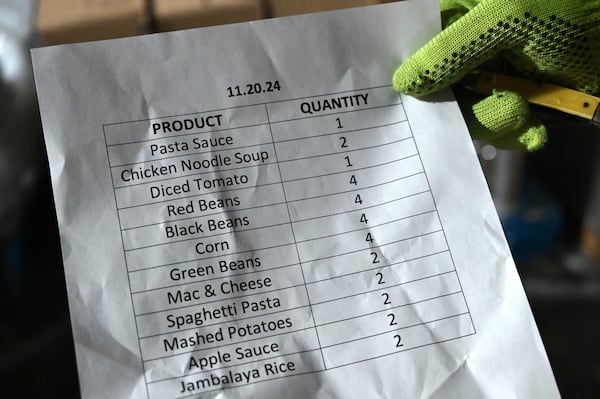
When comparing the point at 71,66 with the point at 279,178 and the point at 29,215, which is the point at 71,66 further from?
the point at 29,215

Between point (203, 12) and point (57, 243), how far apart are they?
0.68m

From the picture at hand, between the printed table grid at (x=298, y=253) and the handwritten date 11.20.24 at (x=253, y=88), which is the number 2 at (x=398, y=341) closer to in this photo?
the printed table grid at (x=298, y=253)

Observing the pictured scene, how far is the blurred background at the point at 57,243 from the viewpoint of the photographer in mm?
1111

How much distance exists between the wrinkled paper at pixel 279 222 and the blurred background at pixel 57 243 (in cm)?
56

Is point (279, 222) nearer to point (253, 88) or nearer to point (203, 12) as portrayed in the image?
point (253, 88)

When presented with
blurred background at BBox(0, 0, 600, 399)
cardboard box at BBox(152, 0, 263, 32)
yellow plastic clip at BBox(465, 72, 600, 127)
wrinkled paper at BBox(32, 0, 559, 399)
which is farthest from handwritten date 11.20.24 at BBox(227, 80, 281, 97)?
blurred background at BBox(0, 0, 600, 399)

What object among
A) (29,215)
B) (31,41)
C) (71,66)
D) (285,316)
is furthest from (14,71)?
(285,316)

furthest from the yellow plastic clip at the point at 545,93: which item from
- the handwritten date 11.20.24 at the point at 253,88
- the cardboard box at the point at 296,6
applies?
the cardboard box at the point at 296,6

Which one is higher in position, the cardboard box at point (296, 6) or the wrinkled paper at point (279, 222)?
the cardboard box at point (296, 6)

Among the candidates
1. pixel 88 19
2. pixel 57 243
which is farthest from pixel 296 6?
pixel 57 243

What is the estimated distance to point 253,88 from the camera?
0.47 meters

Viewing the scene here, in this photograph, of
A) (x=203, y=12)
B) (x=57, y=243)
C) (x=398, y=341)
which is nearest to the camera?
(x=398, y=341)

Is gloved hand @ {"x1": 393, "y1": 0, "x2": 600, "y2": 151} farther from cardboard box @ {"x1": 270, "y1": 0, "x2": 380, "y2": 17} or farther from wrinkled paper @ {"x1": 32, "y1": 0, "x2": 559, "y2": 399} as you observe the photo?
cardboard box @ {"x1": 270, "y1": 0, "x2": 380, "y2": 17}

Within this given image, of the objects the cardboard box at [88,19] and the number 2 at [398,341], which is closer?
the number 2 at [398,341]
